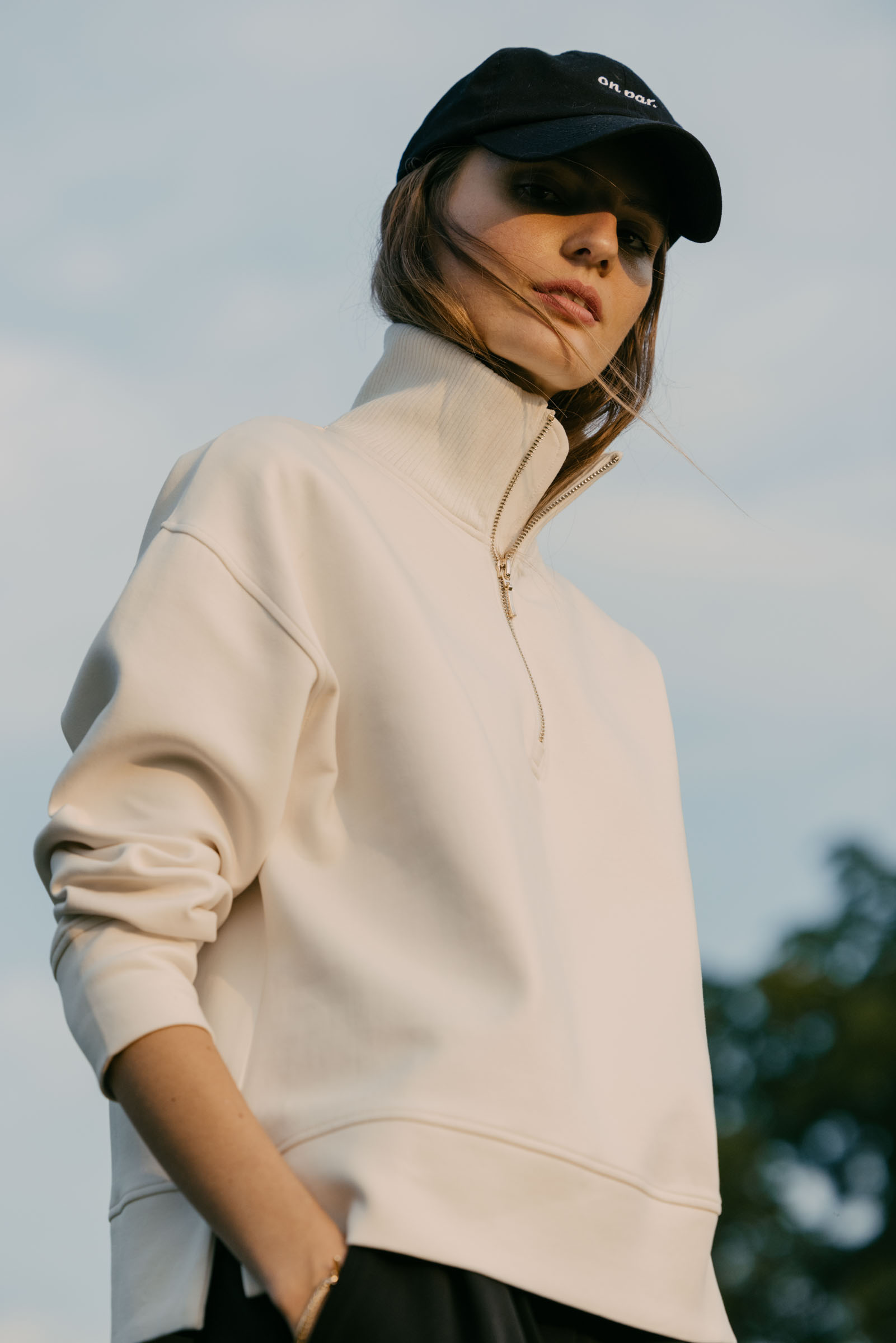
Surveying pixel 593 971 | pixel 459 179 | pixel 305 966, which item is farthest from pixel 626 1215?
pixel 459 179

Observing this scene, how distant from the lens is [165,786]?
4.95ft

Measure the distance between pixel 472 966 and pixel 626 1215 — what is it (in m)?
0.31

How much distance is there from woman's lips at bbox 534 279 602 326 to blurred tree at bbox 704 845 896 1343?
24297 millimetres

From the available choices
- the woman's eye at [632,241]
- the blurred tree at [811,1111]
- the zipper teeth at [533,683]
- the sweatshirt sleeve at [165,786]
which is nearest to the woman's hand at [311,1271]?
the sweatshirt sleeve at [165,786]

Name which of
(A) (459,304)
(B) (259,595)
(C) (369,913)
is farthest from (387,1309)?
(A) (459,304)

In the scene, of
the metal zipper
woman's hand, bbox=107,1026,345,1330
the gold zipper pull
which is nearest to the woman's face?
the metal zipper

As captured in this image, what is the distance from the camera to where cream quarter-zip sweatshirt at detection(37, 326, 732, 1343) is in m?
1.41

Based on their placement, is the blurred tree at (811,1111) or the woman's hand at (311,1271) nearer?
the woman's hand at (311,1271)

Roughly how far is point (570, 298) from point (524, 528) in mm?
347

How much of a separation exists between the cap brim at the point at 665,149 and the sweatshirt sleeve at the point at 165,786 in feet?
2.69

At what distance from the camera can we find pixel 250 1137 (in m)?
1.34

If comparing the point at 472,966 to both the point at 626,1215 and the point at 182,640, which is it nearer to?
the point at 626,1215

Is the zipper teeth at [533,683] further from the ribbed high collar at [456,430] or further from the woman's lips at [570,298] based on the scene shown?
the woman's lips at [570,298]

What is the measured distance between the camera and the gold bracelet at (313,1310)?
4.21 feet
